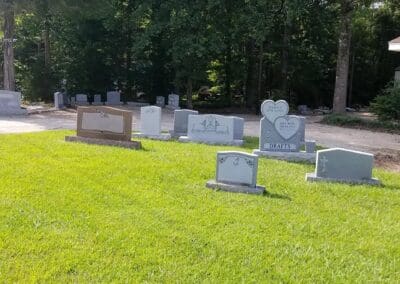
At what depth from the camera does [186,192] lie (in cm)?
605

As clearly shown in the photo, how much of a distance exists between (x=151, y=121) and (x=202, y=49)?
8317mm

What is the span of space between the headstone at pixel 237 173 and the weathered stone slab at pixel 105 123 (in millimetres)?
3614

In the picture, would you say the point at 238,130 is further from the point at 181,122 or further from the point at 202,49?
the point at 202,49

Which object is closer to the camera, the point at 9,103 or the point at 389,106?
the point at 9,103

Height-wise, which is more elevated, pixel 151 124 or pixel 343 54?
pixel 343 54

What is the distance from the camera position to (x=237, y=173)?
20.6ft

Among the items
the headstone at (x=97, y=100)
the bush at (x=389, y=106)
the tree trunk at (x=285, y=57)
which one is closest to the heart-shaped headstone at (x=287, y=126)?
the bush at (x=389, y=106)

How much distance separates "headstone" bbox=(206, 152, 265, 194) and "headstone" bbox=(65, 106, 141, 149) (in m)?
3.28

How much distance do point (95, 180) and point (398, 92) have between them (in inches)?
554

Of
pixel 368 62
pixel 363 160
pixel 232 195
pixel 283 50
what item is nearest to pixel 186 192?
pixel 232 195

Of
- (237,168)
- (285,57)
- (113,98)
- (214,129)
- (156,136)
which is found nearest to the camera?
(237,168)

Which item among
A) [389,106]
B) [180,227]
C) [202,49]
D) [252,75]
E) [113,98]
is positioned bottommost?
[180,227]

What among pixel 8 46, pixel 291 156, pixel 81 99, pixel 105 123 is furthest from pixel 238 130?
pixel 81 99

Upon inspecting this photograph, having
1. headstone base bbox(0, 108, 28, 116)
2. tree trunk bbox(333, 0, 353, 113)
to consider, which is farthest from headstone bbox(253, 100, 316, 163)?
tree trunk bbox(333, 0, 353, 113)
